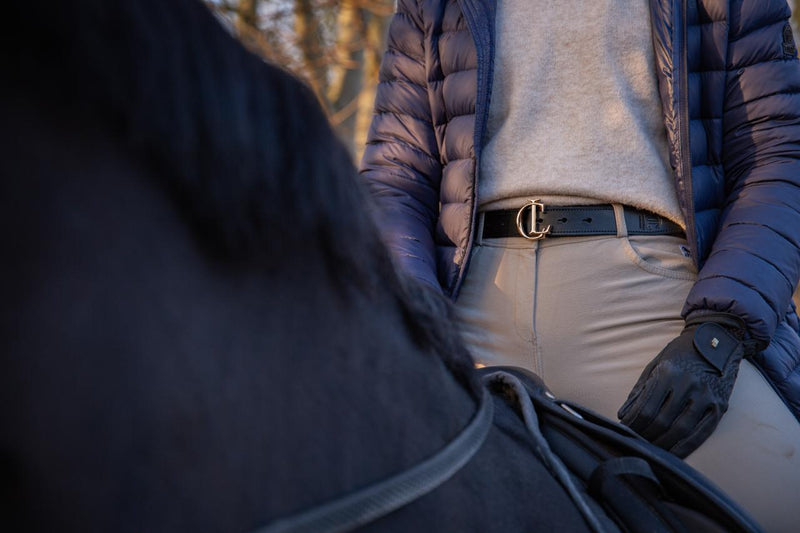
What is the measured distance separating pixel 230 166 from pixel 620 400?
1157 mm

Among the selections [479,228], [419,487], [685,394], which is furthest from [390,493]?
[479,228]

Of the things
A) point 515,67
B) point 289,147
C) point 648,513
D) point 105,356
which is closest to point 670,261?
point 515,67

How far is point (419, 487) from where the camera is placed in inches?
26.9

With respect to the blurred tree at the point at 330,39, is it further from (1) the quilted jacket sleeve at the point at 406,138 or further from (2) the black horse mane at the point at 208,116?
(2) the black horse mane at the point at 208,116

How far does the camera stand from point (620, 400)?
4.88 ft

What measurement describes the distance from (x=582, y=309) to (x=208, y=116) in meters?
1.18

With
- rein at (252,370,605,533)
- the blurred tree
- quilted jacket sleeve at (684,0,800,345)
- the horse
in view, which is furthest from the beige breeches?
the blurred tree

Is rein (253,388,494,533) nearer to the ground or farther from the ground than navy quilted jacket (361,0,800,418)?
nearer to the ground

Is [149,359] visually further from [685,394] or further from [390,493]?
[685,394]

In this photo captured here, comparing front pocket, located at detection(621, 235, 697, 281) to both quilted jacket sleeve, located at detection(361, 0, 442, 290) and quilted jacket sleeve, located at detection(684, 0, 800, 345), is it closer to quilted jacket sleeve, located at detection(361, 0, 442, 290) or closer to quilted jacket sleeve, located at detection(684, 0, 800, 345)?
quilted jacket sleeve, located at detection(684, 0, 800, 345)

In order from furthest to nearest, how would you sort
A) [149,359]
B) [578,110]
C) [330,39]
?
[330,39] → [578,110] → [149,359]

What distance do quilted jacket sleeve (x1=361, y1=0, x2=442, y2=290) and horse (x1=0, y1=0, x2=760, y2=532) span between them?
43.2 inches

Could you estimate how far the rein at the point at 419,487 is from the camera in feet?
1.94

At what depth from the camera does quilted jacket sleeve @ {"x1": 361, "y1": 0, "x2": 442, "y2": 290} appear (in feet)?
5.96
